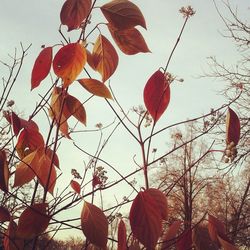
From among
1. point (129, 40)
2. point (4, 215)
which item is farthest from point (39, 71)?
point (4, 215)

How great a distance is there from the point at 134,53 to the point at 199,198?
75.9ft

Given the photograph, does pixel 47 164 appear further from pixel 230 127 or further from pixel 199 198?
pixel 199 198

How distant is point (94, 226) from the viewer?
2.23 feet

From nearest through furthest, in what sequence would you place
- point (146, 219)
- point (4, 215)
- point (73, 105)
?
1. point (146, 219)
2. point (4, 215)
3. point (73, 105)

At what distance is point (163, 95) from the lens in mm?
849

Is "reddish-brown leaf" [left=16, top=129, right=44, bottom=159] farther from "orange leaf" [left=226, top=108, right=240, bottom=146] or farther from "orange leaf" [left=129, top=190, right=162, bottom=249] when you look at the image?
"orange leaf" [left=226, top=108, right=240, bottom=146]

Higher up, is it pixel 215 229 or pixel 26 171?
pixel 26 171

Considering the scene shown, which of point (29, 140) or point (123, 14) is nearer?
point (123, 14)

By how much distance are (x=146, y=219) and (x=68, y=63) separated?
39cm

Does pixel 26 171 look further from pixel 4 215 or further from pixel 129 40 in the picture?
pixel 129 40

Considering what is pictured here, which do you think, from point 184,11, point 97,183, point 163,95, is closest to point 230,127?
point 163,95

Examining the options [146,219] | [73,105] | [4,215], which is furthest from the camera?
[73,105]

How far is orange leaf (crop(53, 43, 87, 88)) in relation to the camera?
2.42 feet

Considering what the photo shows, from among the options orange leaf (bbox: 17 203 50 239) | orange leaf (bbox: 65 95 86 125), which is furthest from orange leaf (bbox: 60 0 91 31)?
orange leaf (bbox: 17 203 50 239)
